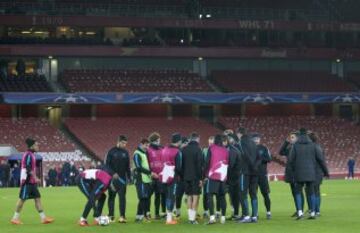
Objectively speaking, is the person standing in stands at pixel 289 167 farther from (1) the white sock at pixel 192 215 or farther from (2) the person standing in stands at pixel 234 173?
(1) the white sock at pixel 192 215

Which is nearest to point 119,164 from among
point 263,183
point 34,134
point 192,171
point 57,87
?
point 192,171

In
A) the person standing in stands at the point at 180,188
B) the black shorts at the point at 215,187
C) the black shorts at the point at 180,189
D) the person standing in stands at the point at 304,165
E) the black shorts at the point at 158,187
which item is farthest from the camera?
the black shorts at the point at 180,189

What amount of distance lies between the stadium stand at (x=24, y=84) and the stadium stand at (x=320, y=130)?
46.9ft

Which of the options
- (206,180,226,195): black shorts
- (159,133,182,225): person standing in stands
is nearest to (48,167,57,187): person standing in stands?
(159,133,182,225): person standing in stands

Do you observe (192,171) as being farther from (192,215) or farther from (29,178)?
(29,178)

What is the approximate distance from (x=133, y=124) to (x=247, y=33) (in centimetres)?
1401

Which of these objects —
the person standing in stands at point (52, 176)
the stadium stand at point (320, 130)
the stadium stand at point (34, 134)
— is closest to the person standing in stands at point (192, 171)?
the person standing in stands at point (52, 176)

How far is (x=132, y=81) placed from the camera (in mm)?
71500

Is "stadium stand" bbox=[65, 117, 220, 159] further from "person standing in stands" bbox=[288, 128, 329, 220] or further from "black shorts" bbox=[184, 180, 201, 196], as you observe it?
"black shorts" bbox=[184, 180, 201, 196]

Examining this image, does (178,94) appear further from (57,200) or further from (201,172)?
(201,172)

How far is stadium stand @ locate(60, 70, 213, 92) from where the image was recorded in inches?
2731

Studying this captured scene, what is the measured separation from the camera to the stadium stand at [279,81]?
7350cm

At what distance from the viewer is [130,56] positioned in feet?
239

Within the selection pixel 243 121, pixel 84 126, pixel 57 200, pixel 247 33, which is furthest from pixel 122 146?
pixel 247 33
